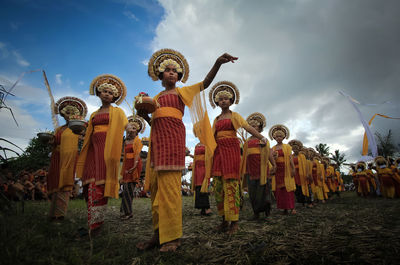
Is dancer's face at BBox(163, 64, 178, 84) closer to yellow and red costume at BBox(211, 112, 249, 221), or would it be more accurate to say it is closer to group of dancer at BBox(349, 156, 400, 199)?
yellow and red costume at BBox(211, 112, 249, 221)

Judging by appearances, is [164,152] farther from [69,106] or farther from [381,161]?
[381,161]

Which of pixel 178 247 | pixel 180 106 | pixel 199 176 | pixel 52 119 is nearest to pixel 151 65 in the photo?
pixel 180 106

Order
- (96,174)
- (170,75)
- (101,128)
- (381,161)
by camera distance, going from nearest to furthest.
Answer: (170,75)
(96,174)
(101,128)
(381,161)

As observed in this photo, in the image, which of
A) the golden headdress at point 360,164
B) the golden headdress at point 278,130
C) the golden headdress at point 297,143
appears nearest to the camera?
the golden headdress at point 278,130

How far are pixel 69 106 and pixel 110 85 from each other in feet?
6.27

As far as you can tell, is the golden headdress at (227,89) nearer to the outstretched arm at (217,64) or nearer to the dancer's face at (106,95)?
the outstretched arm at (217,64)

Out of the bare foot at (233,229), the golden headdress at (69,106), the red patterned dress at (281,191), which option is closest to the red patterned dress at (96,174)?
the golden headdress at (69,106)

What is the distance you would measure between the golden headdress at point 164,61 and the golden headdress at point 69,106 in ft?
8.99

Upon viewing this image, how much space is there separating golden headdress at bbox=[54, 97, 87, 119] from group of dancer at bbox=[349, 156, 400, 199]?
45.1 ft

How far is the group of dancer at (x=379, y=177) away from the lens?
36.0 ft

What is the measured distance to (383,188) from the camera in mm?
11383

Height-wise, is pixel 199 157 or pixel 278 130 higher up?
pixel 278 130

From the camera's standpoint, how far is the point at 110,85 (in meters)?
3.88

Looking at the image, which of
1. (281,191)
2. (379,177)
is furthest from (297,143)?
(379,177)
